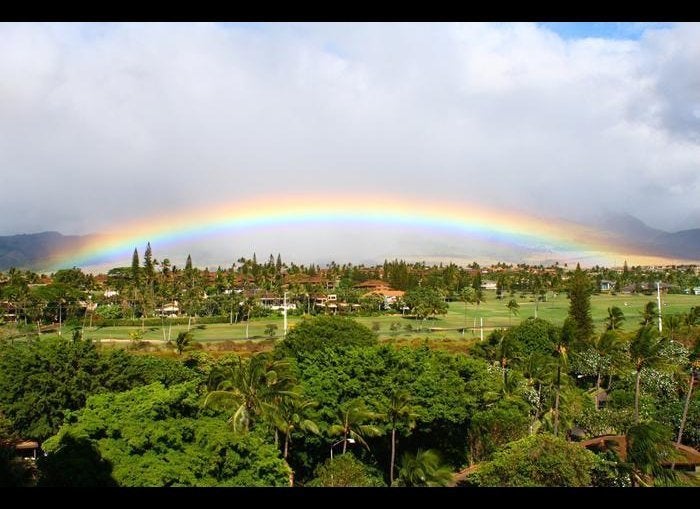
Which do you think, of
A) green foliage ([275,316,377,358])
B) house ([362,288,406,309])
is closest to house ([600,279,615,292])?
house ([362,288,406,309])

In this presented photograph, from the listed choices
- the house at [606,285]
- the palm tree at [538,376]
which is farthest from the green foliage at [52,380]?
the house at [606,285]

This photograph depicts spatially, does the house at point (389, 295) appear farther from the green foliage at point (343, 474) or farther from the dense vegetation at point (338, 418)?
the green foliage at point (343, 474)

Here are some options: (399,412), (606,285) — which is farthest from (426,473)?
(606,285)

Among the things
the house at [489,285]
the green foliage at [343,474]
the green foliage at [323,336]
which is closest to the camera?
the green foliage at [343,474]

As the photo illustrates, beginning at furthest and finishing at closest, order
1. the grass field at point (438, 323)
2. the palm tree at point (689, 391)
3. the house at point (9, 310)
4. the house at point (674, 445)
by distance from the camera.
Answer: the house at point (9, 310) < the grass field at point (438, 323) < the palm tree at point (689, 391) < the house at point (674, 445)

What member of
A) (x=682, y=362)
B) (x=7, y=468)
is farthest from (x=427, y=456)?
(x=682, y=362)

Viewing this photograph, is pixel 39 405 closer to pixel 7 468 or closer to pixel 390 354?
pixel 7 468

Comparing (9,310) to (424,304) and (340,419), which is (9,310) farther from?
(340,419)
